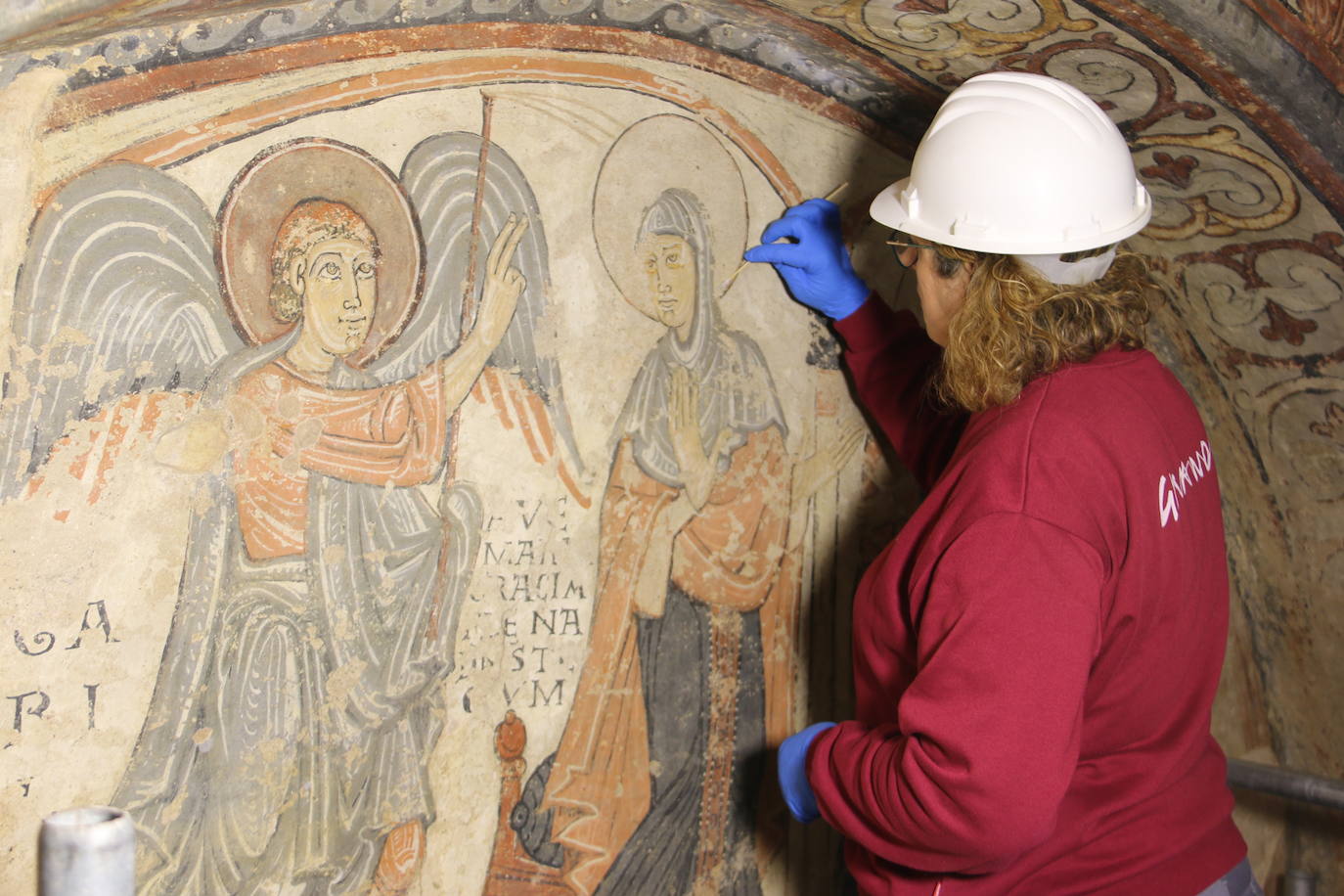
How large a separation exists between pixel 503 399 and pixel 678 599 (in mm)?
626

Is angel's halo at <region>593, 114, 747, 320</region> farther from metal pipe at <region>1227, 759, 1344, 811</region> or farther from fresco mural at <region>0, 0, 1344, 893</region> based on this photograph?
metal pipe at <region>1227, 759, 1344, 811</region>

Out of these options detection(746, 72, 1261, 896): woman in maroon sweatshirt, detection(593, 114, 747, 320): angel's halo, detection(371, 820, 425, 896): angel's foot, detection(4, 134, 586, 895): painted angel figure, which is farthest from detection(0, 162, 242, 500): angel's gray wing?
detection(746, 72, 1261, 896): woman in maroon sweatshirt

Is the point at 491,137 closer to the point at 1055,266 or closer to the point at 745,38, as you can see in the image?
the point at 745,38

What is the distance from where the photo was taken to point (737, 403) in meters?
2.77

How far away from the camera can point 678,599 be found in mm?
2676

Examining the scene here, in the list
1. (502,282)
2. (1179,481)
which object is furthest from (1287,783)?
(502,282)

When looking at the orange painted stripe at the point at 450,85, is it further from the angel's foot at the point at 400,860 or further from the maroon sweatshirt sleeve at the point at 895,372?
the angel's foot at the point at 400,860

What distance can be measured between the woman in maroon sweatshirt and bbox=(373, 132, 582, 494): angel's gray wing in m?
0.75

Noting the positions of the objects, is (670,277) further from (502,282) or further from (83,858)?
(83,858)

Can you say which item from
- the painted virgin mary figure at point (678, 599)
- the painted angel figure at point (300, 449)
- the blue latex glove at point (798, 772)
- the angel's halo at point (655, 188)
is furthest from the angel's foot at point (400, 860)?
the angel's halo at point (655, 188)

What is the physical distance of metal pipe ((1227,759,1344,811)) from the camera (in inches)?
103

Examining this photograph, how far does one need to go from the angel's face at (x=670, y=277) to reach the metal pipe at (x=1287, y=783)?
1.63m

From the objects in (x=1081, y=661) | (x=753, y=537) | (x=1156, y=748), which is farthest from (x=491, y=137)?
(x=1156, y=748)

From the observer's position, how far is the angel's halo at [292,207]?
6.84ft
